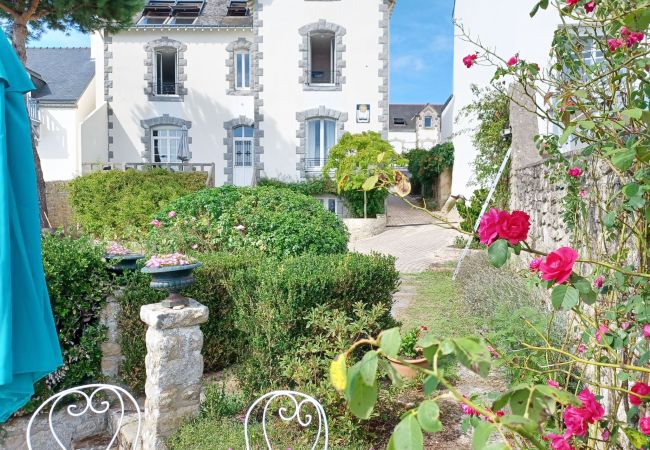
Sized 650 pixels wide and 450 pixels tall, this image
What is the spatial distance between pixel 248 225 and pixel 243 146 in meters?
14.1

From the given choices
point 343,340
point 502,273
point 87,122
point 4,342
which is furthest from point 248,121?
point 4,342

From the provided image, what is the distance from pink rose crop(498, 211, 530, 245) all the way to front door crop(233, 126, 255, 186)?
60.1 ft

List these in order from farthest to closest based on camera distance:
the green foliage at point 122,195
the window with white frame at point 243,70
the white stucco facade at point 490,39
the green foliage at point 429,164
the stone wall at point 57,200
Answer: the green foliage at point 429,164 < the window with white frame at point 243,70 < the stone wall at point 57,200 < the green foliage at point 122,195 < the white stucco facade at point 490,39

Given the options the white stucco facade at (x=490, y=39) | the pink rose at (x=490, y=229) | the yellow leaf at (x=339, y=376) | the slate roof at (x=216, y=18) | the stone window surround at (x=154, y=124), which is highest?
the slate roof at (x=216, y=18)

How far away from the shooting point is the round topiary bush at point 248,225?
581 cm

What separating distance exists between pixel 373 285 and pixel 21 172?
8.90 ft

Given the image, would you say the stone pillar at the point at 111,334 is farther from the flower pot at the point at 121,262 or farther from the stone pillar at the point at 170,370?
the stone pillar at the point at 170,370

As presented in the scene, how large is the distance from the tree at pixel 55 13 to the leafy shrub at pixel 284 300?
32.2 feet

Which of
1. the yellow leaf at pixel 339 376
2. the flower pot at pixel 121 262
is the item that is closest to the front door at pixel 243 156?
the flower pot at pixel 121 262

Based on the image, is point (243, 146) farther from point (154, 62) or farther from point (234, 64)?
point (154, 62)

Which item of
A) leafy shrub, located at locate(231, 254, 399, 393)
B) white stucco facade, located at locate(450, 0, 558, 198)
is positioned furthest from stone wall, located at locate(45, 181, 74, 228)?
leafy shrub, located at locate(231, 254, 399, 393)

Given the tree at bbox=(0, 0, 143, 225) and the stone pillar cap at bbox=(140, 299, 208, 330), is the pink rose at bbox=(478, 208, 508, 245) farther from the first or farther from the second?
the tree at bbox=(0, 0, 143, 225)

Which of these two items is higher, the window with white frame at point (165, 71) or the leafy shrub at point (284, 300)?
the window with white frame at point (165, 71)

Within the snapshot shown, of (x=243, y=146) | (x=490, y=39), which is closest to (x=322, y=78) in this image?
(x=243, y=146)
